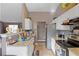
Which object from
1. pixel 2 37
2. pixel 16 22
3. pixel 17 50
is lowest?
pixel 17 50

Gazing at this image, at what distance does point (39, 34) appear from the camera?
109 centimetres

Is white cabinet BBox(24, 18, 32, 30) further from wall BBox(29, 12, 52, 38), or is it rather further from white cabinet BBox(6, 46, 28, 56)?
white cabinet BBox(6, 46, 28, 56)

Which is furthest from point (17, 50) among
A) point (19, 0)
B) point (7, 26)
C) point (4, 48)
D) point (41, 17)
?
point (19, 0)

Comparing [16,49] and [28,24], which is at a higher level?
[28,24]

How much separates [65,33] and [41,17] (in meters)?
1.63

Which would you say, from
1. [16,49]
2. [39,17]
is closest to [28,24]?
[39,17]

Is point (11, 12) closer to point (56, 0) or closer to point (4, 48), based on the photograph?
point (4, 48)

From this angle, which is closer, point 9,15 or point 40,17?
point 9,15

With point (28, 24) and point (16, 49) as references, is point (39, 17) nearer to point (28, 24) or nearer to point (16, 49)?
point (28, 24)

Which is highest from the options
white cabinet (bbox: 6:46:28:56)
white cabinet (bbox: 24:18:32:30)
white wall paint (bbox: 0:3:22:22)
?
white wall paint (bbox: 0:3:22:22)

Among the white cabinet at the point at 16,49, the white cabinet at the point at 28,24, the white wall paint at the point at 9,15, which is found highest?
the white wall paint at the point at 9,15

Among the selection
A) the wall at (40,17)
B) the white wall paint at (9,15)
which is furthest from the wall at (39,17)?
the white wall paint at (9,15)

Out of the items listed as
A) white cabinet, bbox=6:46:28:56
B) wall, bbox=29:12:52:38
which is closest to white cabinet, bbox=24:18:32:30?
wall, bbox=29:12:52:38

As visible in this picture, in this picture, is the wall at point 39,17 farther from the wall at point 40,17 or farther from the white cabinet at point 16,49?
the white cabinet at point 16,49
